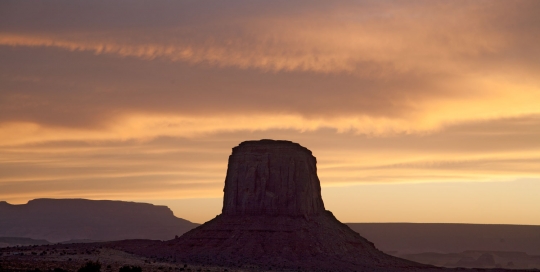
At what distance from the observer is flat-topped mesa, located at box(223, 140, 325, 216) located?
390 ft

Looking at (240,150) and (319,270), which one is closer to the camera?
(319,270)

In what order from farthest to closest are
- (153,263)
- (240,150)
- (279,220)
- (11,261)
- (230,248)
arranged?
(240,150)
(279,220)
(230,248)
(153,263)
(11,261)

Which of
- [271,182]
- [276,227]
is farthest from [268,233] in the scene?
[271,182]

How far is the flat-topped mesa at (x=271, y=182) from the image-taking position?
119 m

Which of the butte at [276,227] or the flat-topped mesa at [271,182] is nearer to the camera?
the butte at [276,227]

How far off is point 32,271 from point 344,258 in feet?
181

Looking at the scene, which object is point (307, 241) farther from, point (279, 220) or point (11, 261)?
point (11, 261)

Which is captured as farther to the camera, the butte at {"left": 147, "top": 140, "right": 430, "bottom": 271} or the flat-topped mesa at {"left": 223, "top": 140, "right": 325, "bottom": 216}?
the flat-topped mesa at {"left": 223, "top": 140, "right": 325, "bottom": 216}

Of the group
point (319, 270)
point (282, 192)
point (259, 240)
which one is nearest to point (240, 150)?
point (282, 192)

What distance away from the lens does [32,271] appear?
64.2 meters

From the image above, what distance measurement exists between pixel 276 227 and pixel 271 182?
8.12 metres

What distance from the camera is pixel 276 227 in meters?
115

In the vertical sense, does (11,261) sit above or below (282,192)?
below

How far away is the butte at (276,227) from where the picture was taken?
353 ft
